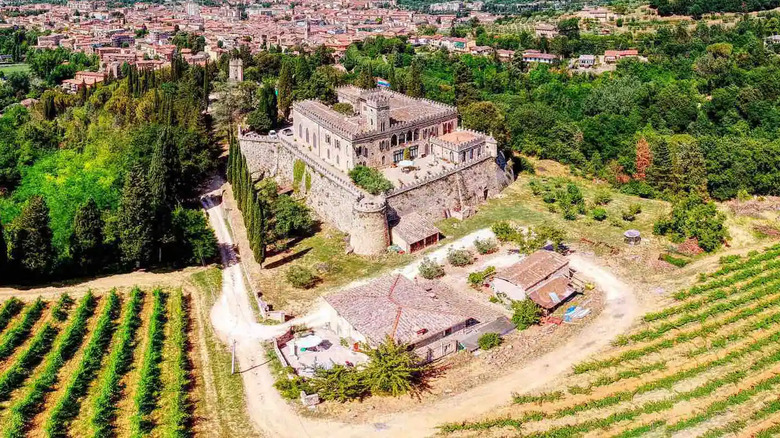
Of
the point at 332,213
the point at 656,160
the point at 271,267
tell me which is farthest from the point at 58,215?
the point at 656,160

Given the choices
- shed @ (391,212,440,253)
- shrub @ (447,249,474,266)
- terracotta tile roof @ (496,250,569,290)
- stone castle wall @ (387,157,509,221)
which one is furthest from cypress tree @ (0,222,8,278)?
terracotta tile roof @ (496,250,569,290)

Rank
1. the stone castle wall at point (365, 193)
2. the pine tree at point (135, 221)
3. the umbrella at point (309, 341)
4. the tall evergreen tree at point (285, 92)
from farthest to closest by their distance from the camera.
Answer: the tall evergreen tree at point (285, 92)
the stone castle wall at point (365, 193)
the pine tree at point (135, 221)
the umbrella at point (309, 341)

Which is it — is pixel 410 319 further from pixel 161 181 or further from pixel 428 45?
pixel 428 45

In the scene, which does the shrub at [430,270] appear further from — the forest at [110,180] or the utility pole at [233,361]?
the forest at [110,180]

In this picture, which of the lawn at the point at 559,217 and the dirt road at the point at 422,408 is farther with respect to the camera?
the lawn at the point at 559,217

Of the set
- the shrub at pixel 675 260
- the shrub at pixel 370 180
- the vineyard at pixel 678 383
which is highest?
the shrub at pixel 370 180

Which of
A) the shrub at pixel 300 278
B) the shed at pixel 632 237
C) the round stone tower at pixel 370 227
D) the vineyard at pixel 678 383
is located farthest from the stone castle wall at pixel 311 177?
the vineyard at pixel 678 383

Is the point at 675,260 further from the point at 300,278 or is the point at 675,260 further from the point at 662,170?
the point at 300,278
